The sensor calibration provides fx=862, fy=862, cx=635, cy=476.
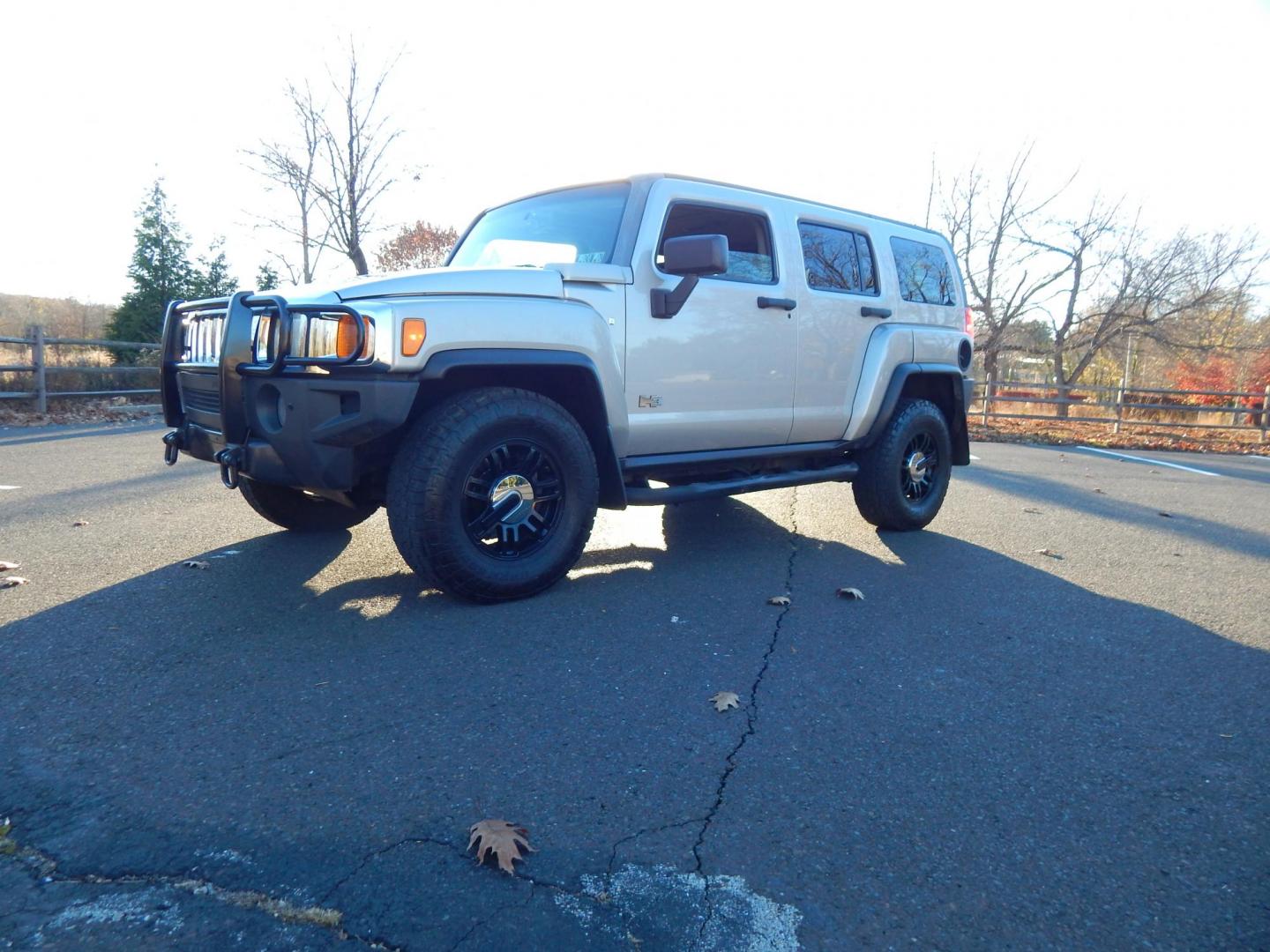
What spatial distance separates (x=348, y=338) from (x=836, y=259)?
325 cm

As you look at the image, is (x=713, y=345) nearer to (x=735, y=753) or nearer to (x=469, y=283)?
(x=469, y=283)

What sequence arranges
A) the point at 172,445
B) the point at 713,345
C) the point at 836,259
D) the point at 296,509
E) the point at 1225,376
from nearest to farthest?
1. the point at 172,445
2. the point at 713,345
3. the point at 296,509
4. the point at 836,259
5. the point at 1225,376

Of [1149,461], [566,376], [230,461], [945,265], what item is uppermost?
[945,265]

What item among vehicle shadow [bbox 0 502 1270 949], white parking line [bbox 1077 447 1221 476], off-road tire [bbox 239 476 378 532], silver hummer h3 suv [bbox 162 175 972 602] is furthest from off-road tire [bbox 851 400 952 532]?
white parking line [bbox 1077 447 1221 476]

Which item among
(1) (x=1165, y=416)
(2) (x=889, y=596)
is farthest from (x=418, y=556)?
(1) (x=1165, y=416)

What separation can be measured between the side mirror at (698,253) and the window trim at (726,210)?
0.30 metres

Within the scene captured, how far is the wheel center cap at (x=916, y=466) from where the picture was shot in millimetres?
6020

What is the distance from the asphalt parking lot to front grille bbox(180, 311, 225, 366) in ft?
3.53

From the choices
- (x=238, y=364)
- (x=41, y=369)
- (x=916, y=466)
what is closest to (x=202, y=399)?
(x=238, y=364)

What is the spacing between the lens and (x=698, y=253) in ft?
13.2

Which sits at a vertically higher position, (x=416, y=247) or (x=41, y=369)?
(x=416, y=247)

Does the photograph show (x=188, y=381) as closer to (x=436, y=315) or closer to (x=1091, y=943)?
(x=436, y=315)

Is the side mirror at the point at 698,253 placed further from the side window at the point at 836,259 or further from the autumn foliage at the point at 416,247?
the autumn foliage at the point at 416,247

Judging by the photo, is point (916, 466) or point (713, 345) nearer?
point (713, 345)
